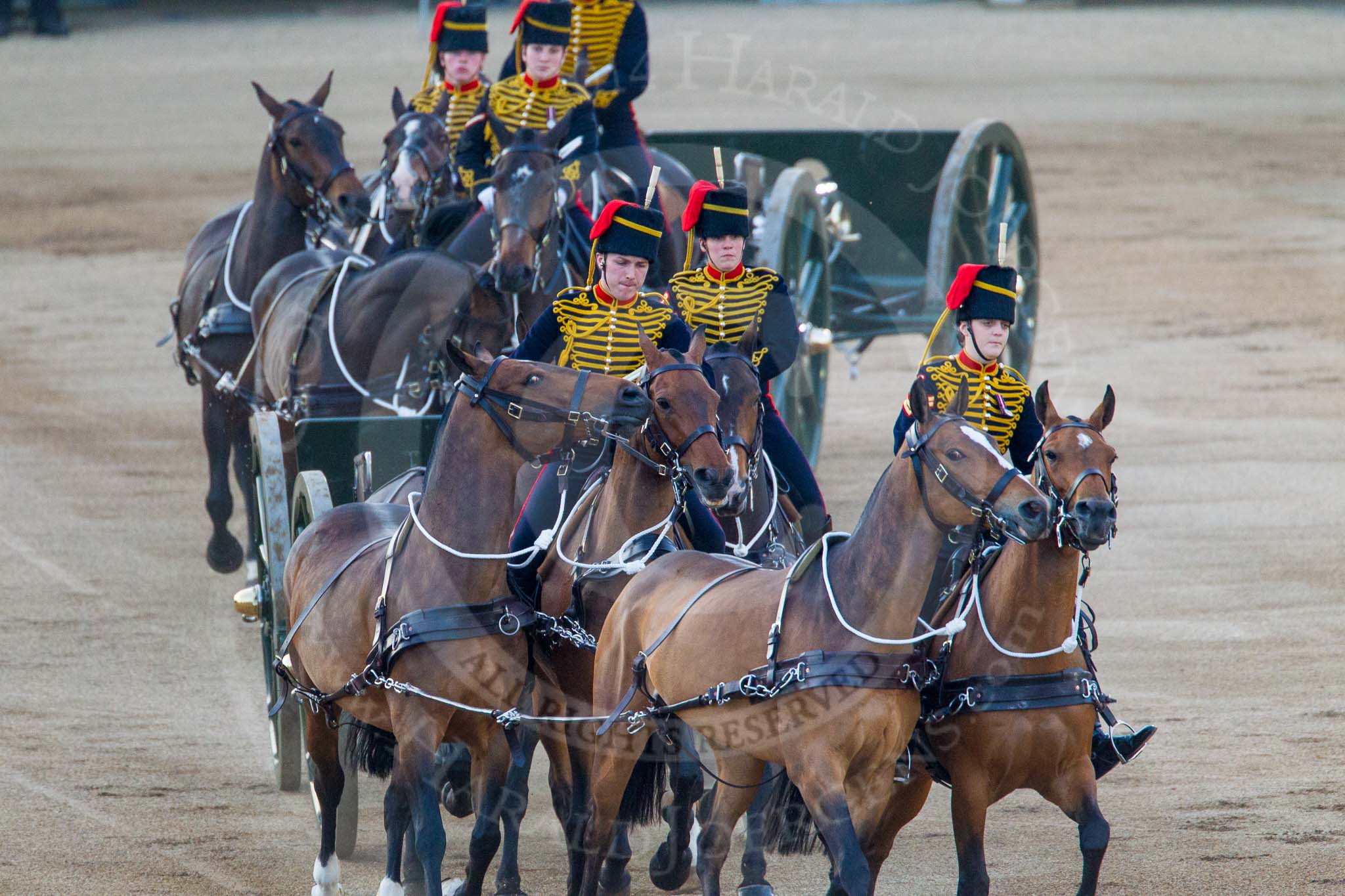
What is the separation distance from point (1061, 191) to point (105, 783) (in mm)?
11982

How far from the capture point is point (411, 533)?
4508 millimetres

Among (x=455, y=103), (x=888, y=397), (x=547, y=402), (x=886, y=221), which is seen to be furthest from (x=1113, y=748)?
(x=888, y=397)

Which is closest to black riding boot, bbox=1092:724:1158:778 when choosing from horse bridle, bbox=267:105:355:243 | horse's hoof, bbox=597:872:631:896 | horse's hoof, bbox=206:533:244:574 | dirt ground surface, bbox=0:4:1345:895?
dirt ground surface, bbox=0:4:1345:895

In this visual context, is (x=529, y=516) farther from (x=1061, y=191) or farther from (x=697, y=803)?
(x=1061, y=191)

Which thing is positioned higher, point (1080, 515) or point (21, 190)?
point (1080, 515)

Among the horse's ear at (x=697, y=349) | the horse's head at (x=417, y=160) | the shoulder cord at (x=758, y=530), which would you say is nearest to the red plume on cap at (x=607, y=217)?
the horse's ear at (x=697, y=349)

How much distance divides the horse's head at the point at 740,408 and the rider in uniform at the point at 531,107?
208 centimetres

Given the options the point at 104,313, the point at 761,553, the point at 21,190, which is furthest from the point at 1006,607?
the point at 21,190

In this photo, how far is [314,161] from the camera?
732cm

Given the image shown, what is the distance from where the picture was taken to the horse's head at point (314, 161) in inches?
284

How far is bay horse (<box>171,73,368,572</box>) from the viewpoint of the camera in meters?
7.31

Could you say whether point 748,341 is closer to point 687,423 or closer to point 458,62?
point 687,423

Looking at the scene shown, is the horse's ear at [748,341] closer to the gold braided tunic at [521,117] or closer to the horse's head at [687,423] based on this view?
the horse's head at [687,423]

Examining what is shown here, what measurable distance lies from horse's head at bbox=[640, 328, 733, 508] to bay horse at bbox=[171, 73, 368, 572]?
2869mm
